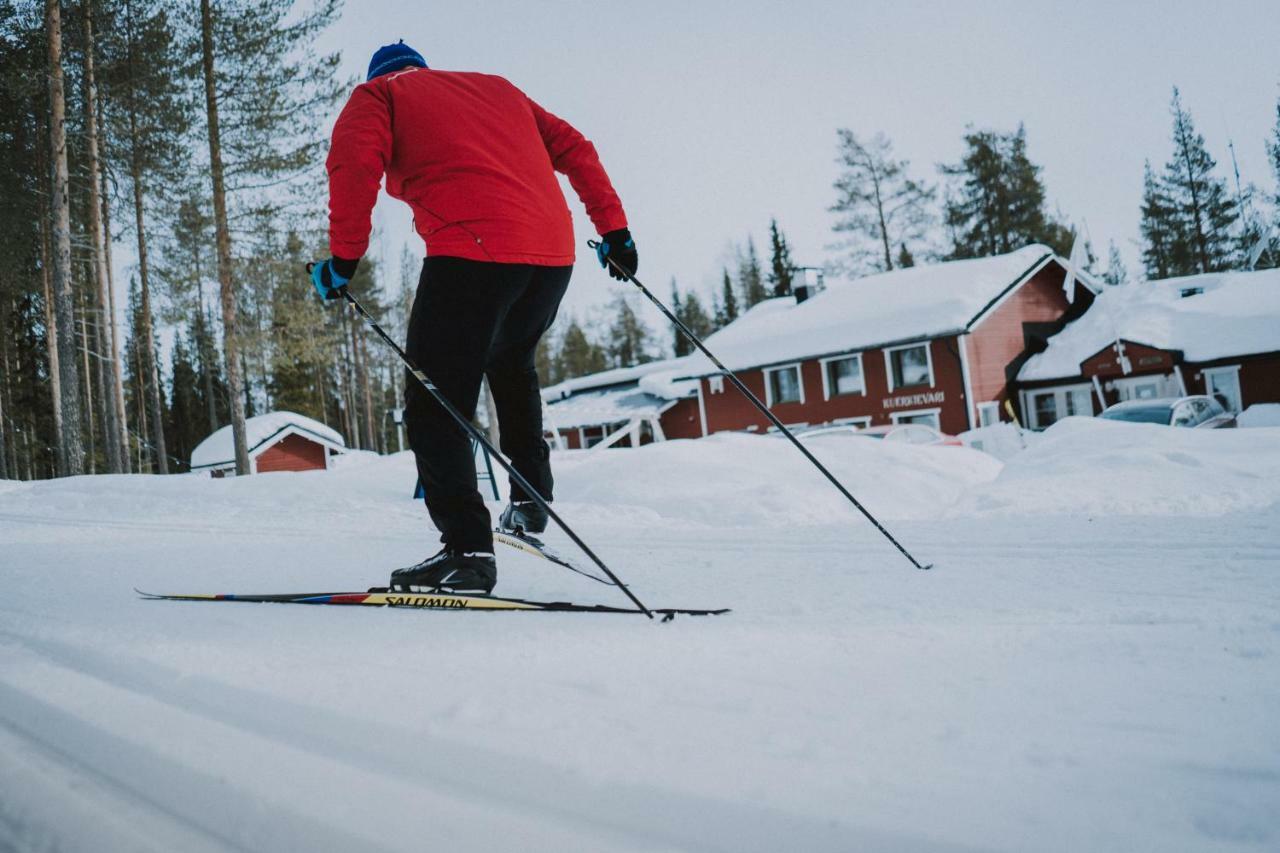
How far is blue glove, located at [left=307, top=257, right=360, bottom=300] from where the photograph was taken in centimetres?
233

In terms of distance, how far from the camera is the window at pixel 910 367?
2419 cm

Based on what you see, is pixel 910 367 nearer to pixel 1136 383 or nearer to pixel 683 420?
pixel 1136 383

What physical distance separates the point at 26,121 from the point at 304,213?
7.94 m

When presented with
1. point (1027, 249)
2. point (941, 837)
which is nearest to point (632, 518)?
point (941, 837)

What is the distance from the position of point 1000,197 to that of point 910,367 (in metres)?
16.6

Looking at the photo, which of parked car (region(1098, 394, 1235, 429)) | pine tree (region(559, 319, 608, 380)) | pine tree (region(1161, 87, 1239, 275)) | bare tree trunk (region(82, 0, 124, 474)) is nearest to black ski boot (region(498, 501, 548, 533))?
bare tree trunk (region(82, 0, 124, 474))

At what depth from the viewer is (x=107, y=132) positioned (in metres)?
16.1

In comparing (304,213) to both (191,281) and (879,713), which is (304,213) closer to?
(191,281)

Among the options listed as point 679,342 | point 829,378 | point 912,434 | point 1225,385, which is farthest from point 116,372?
point 679,342

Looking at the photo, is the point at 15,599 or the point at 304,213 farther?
A: the point at 304,213

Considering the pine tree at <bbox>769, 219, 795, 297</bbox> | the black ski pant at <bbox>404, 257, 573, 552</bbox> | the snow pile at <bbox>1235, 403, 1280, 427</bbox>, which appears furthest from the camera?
the pine tree at <bbox>769, 219, 795, 297</bbox>

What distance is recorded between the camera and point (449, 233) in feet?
7.69

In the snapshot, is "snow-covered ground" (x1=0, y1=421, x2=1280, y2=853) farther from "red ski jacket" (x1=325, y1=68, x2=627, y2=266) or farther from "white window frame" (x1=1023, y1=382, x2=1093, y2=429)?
"white window frame" (x1=1023, y1=382, x2=1093, y2=429)

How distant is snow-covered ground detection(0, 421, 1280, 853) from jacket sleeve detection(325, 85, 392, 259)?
1.14 meters
